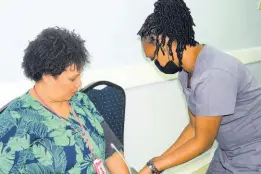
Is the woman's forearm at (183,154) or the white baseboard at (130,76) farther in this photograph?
the white baseboard at (130,76)

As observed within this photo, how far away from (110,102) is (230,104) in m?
0.63

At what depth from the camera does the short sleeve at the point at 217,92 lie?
1189 mm

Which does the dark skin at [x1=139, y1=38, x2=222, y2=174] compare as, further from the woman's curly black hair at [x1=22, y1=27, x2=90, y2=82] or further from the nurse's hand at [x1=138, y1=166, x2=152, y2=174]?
the woman's curly black hair at [x1=22, y1=27, x2=90, y2=82]

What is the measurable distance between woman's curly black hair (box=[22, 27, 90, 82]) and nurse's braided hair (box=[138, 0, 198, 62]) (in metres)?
0.29

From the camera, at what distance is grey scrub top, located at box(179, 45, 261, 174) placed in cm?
120

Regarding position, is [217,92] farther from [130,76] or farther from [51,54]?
[130,76]

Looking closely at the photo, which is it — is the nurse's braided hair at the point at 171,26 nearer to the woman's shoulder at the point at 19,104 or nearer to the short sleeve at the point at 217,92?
the short sleeve at the point at 217,92

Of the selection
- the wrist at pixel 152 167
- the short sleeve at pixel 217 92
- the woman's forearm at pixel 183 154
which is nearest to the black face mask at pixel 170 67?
the short sleeve at pixel 217 92

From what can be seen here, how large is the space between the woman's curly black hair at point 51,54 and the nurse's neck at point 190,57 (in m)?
0.43

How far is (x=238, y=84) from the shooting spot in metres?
1.25

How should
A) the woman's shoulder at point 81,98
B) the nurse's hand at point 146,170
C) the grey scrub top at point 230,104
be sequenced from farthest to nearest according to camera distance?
the woman's shoulder at point 81,98, the nurse's hand at point 146,170, the grey scrub top at point 230,104

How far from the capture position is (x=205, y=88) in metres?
1.20

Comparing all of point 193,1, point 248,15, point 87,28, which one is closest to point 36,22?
point 87,28

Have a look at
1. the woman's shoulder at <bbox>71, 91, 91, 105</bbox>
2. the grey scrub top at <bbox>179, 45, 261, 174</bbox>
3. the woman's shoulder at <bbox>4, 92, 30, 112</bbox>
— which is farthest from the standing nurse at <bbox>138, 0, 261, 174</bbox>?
the woman's shoulder at <bbox>4, 92, 30, 112</bbox>
